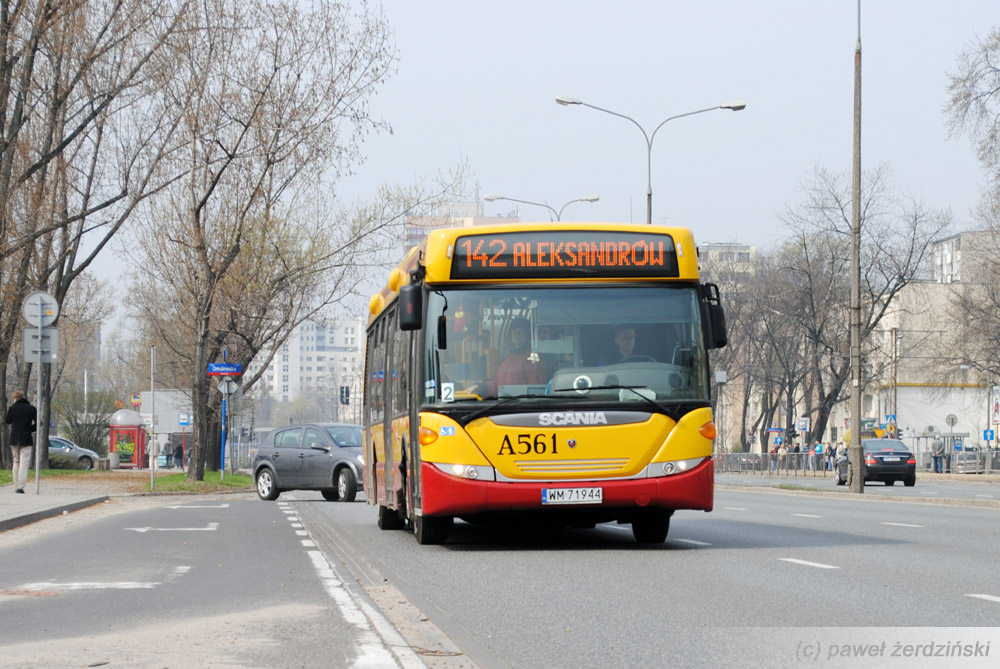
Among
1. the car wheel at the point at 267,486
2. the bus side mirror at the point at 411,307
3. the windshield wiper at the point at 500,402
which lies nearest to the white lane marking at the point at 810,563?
the windshield wiper at the point at 500,402

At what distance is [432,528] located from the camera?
15055 millimetres

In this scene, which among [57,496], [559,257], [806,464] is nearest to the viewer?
[559,257]

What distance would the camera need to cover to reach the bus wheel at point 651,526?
586 inches

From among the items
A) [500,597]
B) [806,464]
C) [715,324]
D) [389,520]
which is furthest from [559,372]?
[806,464]

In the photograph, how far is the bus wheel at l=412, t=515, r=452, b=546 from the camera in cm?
1491

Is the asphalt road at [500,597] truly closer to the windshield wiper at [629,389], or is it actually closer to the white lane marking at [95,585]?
the white lane marking at [95,585]

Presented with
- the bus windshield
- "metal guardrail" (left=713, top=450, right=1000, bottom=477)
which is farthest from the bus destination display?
"metal guardrail" (left=713, top=450, right=1000, bottom=477)

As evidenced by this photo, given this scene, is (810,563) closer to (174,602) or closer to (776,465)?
(174,602)

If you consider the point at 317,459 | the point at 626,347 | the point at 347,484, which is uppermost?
the point at 626,347

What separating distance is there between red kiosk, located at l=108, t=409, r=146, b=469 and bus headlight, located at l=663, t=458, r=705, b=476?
196ft

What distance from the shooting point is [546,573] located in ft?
39.3

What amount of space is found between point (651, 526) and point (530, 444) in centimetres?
214

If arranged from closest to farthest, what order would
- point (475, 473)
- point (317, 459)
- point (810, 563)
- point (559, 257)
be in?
point (810, 563), point (475, 473), point (559, 257), point (317, 459)

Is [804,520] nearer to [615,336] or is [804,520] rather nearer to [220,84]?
[615,336]
